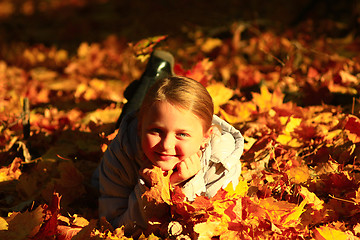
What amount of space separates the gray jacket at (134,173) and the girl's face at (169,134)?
0.53ft

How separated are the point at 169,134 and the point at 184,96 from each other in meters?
0.20

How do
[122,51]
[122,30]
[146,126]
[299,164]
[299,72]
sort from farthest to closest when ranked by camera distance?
[122,30]
[122,51]
[299,72]
[299,164]
[146,126]

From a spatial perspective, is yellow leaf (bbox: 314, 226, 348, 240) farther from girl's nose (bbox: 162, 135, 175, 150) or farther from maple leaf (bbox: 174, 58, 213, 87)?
maple leaf (bbox: 174, 58, 213, 87)

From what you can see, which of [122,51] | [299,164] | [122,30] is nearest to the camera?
[299,164]

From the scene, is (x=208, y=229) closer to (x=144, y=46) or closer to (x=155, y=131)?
(x=155, y=131)

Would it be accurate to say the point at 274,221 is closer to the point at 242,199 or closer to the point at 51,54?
the point at 242,199

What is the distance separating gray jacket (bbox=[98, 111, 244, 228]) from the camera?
2104 mm

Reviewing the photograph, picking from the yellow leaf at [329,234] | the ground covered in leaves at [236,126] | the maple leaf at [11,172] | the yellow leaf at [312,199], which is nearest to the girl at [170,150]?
the ground covered in leaves at [236,126]

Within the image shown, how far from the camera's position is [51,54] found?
211 inches

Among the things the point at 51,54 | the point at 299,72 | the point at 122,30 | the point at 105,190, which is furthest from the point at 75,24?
the point at 105,190

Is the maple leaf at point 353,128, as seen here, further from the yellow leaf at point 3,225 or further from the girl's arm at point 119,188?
the yellow leaf at point 3,225

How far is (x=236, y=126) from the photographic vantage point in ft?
9.56

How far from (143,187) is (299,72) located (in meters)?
2.76

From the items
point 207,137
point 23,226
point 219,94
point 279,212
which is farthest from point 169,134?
point 219,94
